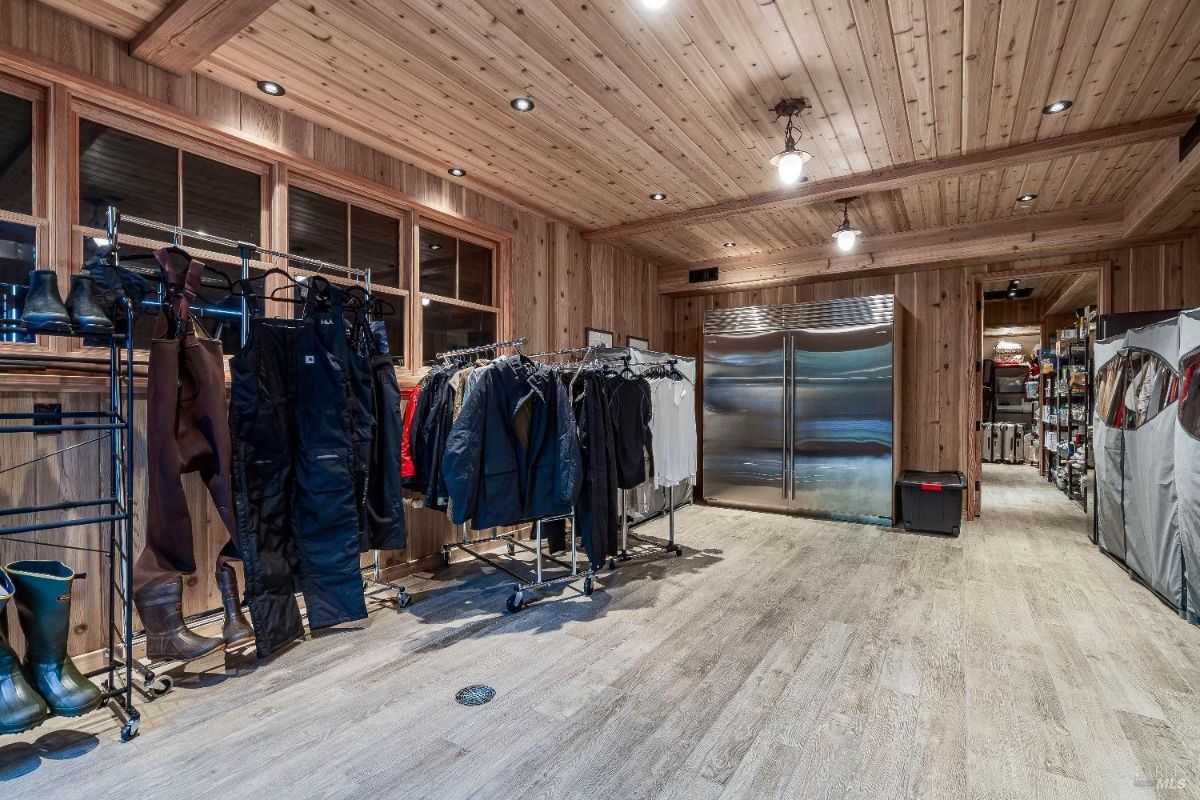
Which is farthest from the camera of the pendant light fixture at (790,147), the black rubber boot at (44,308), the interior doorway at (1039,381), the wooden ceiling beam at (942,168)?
the interior doorway at (1039,381)

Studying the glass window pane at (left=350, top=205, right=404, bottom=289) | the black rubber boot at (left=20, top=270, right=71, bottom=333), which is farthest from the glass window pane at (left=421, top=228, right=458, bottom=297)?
the black rubber boot at (left=20, top=270, right=71, bottom=333)

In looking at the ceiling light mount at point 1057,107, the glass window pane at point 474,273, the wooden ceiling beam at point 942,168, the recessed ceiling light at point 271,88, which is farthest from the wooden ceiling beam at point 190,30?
the ceiling light mount at point 1057,107

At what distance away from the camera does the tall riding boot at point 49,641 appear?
74.1 inches

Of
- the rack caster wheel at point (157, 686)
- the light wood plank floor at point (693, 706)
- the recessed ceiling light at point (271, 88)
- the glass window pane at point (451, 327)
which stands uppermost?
the recessed ceiling light at point (271, 88)

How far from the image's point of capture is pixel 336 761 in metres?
1.86

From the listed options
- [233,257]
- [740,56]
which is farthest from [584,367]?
[233,257]

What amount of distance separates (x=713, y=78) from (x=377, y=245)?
2.43 m

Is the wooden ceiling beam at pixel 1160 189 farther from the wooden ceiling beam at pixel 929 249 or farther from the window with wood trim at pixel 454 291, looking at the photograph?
the window with wood trim at pixel 454 291

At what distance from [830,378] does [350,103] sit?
4.57 meters

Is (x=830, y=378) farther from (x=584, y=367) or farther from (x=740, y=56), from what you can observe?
(x=740, y=56)

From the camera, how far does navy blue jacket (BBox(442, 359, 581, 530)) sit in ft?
9.55

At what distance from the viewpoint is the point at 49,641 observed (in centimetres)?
191

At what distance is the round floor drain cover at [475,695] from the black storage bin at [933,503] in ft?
14.2

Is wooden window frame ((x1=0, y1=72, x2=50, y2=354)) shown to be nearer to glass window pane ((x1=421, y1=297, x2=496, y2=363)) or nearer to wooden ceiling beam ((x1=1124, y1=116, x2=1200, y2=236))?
glass window pane ((x1=421, y1=297, x2=496, y2=363))
